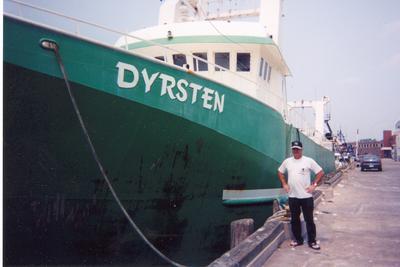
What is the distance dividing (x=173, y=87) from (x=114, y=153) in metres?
1.33

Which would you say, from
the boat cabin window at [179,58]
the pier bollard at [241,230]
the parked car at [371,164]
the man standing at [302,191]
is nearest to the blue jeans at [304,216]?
the man standing at [302,191]

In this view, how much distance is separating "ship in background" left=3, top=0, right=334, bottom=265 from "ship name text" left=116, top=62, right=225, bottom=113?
16 millimetres

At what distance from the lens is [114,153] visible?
5.12 metres

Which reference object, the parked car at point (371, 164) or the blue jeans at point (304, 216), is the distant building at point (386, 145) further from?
the blue jeans at point (304, 216)

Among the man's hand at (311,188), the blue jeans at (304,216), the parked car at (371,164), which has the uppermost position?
the parked car at (371,164)

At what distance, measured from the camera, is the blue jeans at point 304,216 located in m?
4.88

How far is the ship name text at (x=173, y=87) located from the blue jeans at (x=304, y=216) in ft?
6.84

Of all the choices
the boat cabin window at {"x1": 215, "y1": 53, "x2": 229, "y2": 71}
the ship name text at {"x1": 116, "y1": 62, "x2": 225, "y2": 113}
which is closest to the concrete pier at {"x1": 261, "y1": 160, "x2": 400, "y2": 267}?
the ship name text at {"x1": 116, "y1": 62, "x2": 225, "y2": 113}

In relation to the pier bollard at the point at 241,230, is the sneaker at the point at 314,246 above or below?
below

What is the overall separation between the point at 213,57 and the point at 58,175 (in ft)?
15.2

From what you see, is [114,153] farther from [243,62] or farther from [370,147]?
[370,147]

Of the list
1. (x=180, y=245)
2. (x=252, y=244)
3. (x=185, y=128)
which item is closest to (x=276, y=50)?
(x=185, y=128)

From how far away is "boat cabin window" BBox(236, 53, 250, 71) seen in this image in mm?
8430

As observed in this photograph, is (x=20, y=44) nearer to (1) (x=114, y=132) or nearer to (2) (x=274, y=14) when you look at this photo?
(1) (x=114, y=132)
